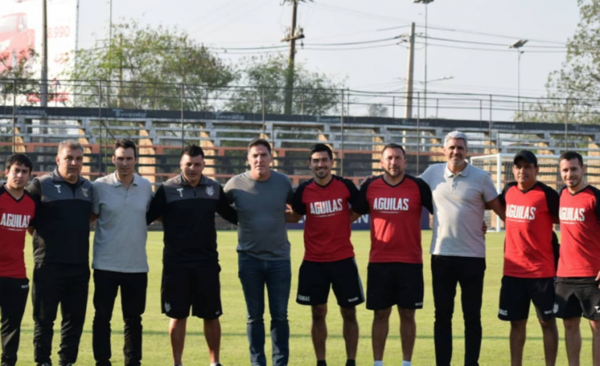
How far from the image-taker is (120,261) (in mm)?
7695

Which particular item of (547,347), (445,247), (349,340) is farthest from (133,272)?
(547,347)

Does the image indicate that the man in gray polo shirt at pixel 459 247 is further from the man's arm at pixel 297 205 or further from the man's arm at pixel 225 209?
the man's arm at pixel 225 209

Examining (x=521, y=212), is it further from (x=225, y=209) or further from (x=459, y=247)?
(x=225, y=209)

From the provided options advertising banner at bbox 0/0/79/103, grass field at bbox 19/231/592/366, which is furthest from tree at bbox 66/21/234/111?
grass field at bbox 19/231/592/366

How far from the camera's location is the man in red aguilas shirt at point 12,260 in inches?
295

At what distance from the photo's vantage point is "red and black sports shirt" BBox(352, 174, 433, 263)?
7.96 metres

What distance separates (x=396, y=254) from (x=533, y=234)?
46.7 inches

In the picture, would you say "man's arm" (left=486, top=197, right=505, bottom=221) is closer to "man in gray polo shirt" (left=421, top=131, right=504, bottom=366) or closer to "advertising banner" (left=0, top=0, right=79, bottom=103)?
"man in gray polo shirt" (left=421, top=131, right=504, bottom=366)

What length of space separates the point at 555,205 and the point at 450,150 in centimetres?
101

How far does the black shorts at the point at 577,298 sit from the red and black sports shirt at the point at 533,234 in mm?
187

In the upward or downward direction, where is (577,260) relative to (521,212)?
downward

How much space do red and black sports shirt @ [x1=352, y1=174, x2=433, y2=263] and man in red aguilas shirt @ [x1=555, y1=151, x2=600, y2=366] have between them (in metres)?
1.21

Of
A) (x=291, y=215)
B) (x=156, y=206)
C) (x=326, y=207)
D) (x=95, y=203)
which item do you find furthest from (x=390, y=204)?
(x=95, y=203)

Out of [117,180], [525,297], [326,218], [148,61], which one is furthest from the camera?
[148,61]
